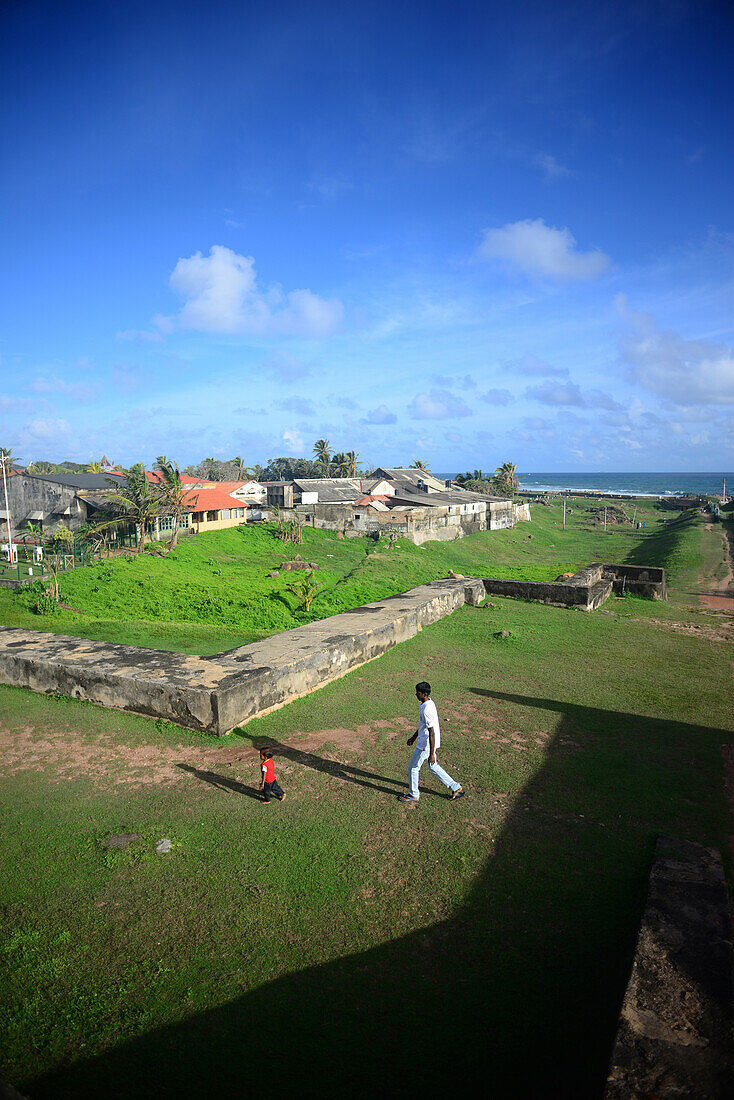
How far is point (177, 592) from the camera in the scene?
17531 millimetres

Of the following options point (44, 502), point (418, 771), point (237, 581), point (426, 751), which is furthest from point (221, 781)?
point (44, 502)

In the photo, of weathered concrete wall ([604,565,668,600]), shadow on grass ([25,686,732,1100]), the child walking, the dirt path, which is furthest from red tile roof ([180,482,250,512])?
shadow on grass ([25,686,732,1100])

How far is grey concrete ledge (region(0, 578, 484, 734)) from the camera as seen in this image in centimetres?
748

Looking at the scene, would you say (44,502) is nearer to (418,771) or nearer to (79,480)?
(79,480)

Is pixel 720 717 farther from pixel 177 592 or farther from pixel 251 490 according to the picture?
pixel 251 490

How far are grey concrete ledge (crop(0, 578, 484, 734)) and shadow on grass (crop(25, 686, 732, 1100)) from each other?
3452 millimetres

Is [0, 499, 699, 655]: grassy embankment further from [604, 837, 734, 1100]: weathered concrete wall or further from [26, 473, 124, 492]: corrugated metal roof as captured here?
[604, 837, 734, 1100]: weathered concrete wall

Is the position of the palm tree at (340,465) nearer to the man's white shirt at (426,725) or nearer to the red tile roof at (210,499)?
the red tile roof at (210,499)

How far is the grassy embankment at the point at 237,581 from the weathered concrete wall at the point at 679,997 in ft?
28.2

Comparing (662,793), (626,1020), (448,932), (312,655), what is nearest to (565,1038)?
(626,1020)

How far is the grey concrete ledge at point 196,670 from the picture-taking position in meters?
7.48

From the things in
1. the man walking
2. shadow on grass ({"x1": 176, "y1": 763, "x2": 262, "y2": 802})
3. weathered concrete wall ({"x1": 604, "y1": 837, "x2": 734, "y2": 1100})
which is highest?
the man walking

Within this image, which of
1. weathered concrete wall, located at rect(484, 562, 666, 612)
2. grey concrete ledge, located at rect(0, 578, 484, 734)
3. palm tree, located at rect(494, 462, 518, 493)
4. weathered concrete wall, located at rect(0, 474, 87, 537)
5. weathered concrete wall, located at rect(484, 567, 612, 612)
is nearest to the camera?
grey concrete ledge, located at rect(0, 578, 484, 734)

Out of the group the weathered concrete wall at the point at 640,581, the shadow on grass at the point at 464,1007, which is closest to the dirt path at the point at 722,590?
the weathered concrete wall at the point at 640,581
